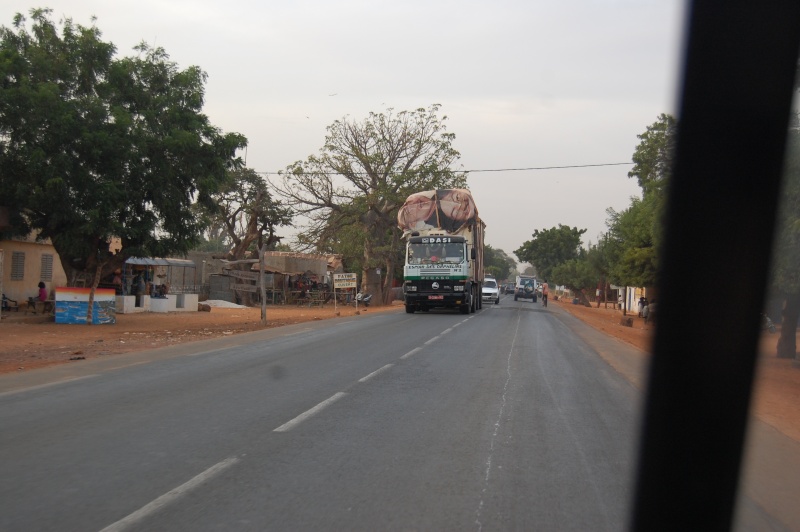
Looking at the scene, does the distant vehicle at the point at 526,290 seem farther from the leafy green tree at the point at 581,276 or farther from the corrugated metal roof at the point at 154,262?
the corrugated metal roof at the point at 154,262

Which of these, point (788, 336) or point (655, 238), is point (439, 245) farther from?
point (788, 336)

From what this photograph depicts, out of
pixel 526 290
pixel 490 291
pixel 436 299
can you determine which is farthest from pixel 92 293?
pixel 526 290

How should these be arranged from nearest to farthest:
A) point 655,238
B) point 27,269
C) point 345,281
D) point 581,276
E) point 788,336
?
point 788,336
point 655,238
point 345,281
point 27,269
point 581,276

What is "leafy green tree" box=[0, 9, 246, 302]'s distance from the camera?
23.0 metres

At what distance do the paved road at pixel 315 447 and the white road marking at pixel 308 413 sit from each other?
3cm

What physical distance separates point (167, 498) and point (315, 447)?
190cm

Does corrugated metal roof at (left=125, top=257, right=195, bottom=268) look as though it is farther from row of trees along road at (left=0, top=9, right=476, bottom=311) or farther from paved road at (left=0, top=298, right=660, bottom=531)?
paved road at (left=0, top=298, right=660, bottom=531)

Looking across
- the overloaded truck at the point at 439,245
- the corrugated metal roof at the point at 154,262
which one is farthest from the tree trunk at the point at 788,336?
the corrugated metal roof at the point at 154,262

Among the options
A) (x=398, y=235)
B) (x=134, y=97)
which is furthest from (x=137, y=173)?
(x=398, y=235)

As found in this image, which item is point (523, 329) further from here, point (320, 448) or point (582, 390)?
point (320, 448)

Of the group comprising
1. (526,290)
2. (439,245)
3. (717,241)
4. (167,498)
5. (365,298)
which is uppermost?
(717,241)

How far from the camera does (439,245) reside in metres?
30.7

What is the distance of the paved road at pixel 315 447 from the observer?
5.18 meters

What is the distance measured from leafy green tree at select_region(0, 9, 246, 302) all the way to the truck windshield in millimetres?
8268
